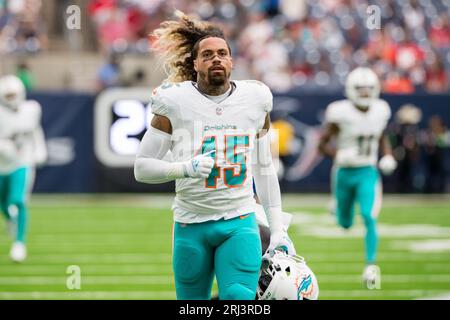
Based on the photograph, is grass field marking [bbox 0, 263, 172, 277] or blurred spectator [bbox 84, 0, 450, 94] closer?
grass field marking [bbox 0, 263, 172, 277]

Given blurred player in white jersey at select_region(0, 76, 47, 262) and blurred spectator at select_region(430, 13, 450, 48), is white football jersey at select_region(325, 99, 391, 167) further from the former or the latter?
blurred spectator at select_region(430, 13, 450, 48)

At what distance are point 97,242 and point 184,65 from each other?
613 cm

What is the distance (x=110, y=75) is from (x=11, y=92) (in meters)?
6.16

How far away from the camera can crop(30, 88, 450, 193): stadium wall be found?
15750 millimetres

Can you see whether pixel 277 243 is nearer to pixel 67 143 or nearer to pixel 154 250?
pixel 154 250

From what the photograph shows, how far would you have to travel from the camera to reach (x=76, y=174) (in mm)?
16281

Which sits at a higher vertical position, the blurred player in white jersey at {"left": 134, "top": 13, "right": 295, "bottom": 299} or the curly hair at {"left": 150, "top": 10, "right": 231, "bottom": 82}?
the curly hair at {"left": 150, "top": 10, "right": 231, "bottom": 82}

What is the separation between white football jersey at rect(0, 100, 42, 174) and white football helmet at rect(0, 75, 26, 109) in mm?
61

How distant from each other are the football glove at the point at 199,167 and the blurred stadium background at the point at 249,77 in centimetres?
799

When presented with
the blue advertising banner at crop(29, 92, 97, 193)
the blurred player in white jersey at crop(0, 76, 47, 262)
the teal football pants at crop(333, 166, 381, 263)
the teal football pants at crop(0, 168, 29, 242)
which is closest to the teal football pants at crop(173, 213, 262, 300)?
the teal football pants at crop(333, 166, 381, 263)

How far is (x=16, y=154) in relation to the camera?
9852mm

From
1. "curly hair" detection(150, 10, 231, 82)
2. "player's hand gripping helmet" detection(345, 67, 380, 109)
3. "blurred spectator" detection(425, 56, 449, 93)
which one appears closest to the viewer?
"curly hair" detection(150, 10, 231, 82)
